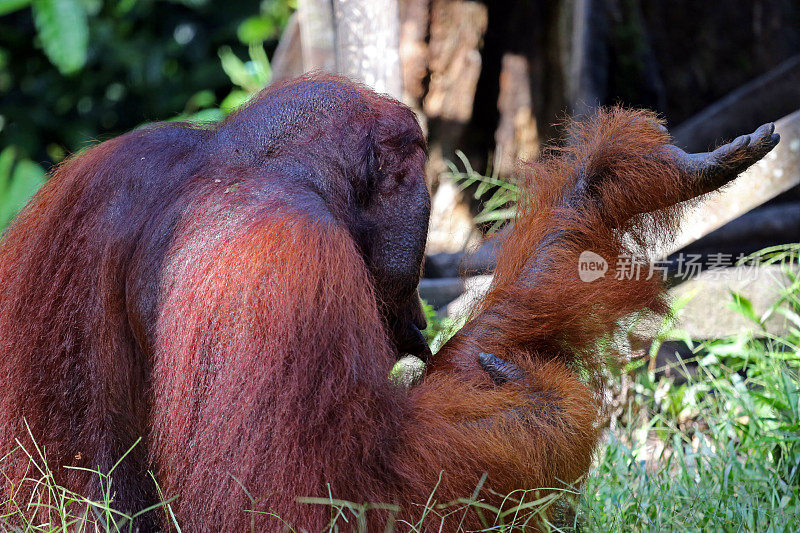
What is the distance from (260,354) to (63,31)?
554cm

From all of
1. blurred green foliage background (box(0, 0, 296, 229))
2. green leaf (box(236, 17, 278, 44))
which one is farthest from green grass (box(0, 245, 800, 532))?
green leaf (box(236, 17, 278, 44))

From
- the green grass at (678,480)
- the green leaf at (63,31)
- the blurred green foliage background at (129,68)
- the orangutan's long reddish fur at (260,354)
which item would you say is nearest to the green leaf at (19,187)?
the green leaf at (63,31)

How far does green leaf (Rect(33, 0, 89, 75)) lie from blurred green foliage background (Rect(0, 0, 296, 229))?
692mm

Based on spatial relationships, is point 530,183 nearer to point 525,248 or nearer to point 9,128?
point 525,248

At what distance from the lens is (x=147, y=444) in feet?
6.19

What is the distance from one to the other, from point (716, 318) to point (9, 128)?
21.0 feet

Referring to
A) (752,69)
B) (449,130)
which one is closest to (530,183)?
(449,130)

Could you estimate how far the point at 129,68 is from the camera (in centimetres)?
736

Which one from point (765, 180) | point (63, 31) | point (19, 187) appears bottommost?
point (19, 187)
